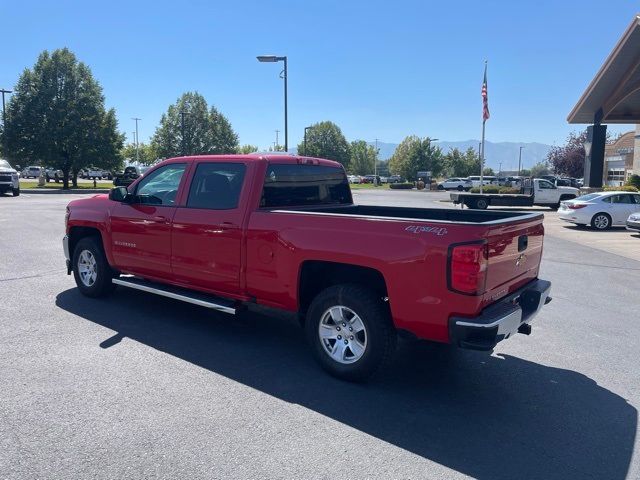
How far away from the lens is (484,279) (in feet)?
12.4

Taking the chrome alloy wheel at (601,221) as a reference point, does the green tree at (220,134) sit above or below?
above

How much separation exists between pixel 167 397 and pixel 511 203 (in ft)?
82.4

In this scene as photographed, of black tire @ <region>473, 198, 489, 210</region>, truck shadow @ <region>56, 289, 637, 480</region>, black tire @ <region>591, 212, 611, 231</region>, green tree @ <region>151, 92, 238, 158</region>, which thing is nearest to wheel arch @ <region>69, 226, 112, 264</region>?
truck shadow @ <region>56, 289, 637, 480</region>

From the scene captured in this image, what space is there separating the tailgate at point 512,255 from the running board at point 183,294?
251 cm

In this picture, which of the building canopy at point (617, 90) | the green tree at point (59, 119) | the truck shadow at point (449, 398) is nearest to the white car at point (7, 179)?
the green tree at point (59, 119)

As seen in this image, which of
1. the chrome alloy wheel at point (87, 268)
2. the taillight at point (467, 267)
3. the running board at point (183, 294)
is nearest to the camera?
the taillight at point (467, 267)

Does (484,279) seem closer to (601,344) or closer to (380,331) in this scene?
(380,331)

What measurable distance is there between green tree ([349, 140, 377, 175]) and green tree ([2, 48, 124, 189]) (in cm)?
6730

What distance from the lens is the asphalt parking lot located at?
127 inches

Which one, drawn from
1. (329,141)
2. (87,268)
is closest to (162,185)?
(87,268)

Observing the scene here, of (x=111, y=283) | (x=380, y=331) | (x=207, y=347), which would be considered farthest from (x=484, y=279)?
(x=111, y=283)

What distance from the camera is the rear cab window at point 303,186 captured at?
5.32m

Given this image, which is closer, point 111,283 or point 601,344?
point 601,344

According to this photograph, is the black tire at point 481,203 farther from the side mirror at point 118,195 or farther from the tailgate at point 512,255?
the side mirror at point 118,195
